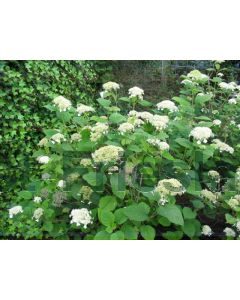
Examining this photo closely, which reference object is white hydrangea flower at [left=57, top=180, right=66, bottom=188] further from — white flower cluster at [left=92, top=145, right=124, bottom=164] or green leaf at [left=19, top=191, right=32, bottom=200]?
white flower cluster at [left=92, top=145, right=124, bottom=164]

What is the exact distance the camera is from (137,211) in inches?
68.9

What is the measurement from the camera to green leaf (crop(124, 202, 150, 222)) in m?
1.72

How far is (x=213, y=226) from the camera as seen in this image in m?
2.31

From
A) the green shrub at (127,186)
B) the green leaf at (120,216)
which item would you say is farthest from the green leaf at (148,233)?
the green leaf at (120,216)

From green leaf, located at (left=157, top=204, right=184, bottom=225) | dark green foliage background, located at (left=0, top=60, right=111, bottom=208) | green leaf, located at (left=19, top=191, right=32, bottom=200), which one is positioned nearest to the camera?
green leaf, located at (left=157, top=204, right=184, bottom=225)

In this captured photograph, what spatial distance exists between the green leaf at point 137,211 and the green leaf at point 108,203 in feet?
0.27

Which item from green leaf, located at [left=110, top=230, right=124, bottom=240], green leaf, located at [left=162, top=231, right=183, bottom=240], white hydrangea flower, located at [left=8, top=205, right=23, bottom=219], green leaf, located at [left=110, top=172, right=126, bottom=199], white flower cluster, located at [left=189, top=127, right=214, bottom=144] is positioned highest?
white flower cluster, located at [left=189, top=127, right=214, bottom=144]

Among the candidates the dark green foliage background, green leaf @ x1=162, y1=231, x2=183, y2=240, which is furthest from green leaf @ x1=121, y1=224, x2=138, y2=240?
the dark green foliage background

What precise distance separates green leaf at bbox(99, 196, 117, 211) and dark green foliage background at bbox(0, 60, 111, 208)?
1.25 metres

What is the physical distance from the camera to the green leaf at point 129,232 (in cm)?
174

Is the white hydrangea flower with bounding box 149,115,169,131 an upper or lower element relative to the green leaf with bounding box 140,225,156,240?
upper
